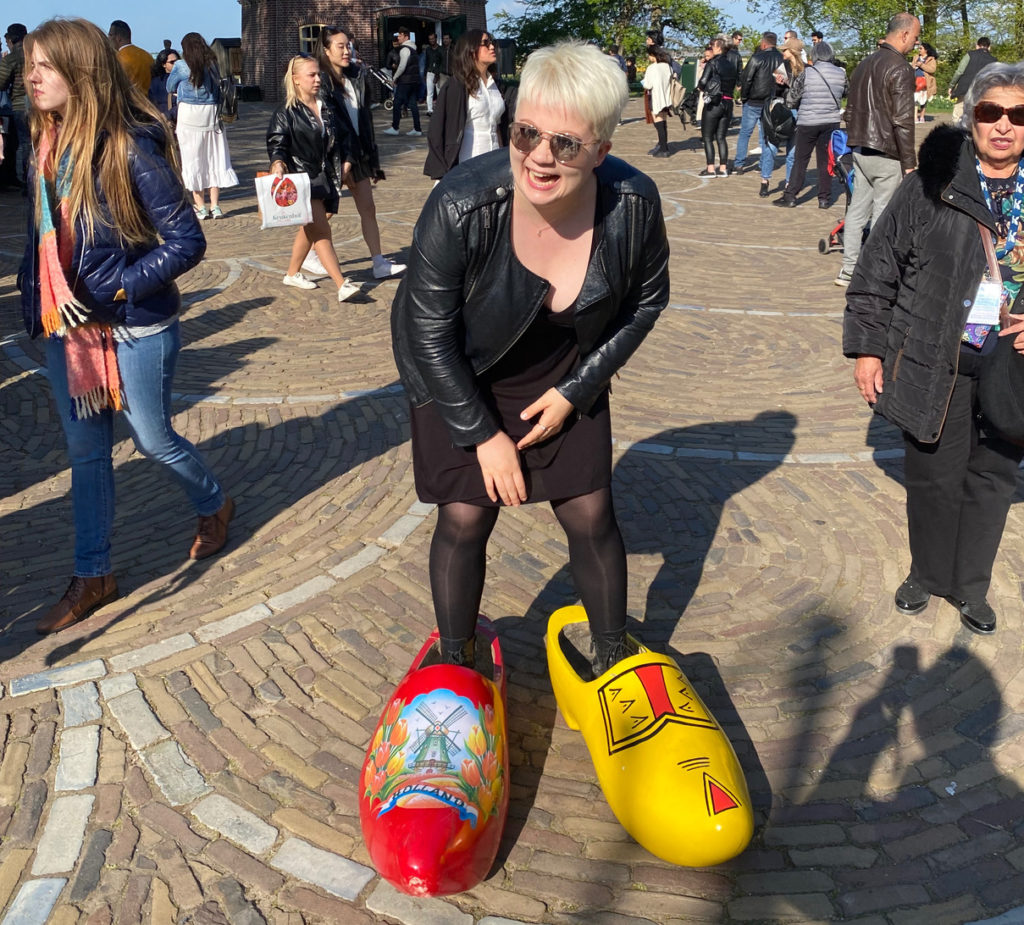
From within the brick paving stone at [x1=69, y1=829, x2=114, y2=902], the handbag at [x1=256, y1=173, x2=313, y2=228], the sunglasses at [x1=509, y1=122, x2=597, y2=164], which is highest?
the sunglasses at [x1=509, y1=122, x2=597, y2=164]

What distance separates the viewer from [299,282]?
29.9 feet

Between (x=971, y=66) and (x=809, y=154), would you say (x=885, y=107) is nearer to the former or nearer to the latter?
(x=809, y=154)

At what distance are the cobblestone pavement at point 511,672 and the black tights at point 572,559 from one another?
518mm

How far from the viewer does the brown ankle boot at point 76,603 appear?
3.94 meters

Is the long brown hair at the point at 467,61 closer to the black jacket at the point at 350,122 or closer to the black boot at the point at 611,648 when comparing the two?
the black jacket at the point at 350,122

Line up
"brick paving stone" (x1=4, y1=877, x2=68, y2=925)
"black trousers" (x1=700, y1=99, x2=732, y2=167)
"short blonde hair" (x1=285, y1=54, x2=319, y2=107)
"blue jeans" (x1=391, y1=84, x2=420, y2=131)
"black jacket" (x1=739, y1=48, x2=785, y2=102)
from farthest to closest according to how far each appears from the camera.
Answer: "blue jeans" (x1=391, y1=84, x2=420, y2=131), "black trousers" (x1=700, y1=99, x2=732, y2=167), "black jacket" (x1=739, y1=48, x2=785, y2=102), "short blonde hair" (x1=285, y1=54, x2=319, y2=107), "brick paving stone" (x1=4, y1=877, x2=68, y2=925)

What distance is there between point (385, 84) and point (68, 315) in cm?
2045

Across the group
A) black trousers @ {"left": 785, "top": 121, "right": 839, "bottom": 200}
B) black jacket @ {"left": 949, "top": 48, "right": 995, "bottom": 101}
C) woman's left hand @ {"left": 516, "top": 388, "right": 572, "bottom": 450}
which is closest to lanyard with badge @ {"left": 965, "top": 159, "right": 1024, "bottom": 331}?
woman's left hand @ {"left": 516, "top": 388, "right": 572, "bottom": 450}

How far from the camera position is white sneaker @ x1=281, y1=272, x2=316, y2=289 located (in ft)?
29.7

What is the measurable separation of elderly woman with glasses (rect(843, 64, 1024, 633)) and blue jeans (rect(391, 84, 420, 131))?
64.7 feet

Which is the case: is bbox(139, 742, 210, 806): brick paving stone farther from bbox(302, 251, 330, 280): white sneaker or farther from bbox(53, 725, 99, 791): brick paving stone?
bbox(302, 251, 330, 280): white sneaker

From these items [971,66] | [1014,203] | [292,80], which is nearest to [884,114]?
[292,80]

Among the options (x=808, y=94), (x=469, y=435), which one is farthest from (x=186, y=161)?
(x=469, y=435)

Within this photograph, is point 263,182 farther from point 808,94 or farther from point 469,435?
point 808,94
